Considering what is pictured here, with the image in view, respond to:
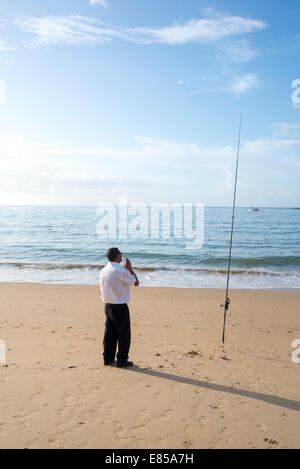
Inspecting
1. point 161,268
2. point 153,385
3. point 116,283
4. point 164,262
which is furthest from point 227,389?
point 164,262

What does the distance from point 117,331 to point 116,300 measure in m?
0.52

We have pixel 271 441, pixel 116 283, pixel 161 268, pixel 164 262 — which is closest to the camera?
pixel 271 441

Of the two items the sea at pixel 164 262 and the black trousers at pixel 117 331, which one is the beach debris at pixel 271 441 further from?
the sea at pixel 164 262

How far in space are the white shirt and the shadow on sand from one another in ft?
3.73

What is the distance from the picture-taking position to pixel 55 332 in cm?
716

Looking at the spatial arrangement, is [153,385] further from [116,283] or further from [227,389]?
[116,283]

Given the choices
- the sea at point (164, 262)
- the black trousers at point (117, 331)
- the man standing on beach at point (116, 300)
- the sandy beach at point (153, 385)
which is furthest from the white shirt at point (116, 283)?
the sea at point (164, 262)

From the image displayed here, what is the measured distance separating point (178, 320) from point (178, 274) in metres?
8.60

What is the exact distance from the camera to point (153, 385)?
4.58 metres

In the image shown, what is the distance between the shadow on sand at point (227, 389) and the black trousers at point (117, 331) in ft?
1.14

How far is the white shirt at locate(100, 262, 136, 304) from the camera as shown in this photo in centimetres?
489

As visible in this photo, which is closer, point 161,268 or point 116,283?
point 116,283

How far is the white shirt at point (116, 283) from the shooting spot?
4887 mm

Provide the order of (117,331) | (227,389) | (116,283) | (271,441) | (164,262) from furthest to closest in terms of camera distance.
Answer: (164,262) < (117,331) < (116,283) < (227,389) < (271,441)
